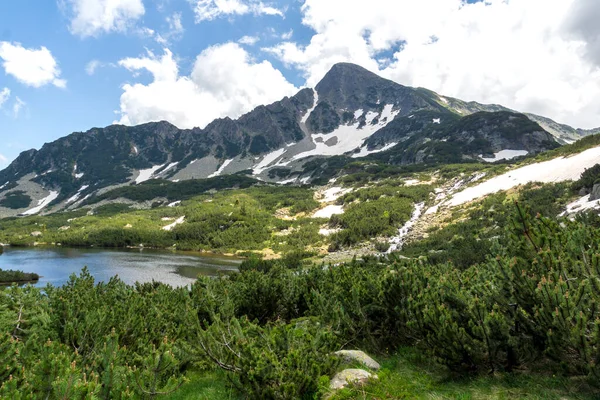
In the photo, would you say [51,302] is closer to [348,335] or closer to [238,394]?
[238,394]

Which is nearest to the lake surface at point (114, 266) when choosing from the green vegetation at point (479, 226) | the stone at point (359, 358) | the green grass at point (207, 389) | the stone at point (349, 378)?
the green vegetation at point (479, 226)

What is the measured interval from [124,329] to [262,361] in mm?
6172

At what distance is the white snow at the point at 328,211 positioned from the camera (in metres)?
102

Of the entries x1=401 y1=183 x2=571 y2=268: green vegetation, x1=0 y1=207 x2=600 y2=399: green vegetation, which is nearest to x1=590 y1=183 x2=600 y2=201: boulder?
x1=401 y1=183 x2=571 y2=268: green vegetation

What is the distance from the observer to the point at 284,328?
780 centimetres

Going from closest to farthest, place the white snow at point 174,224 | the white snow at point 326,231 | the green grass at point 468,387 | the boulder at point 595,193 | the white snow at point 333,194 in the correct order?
1. the green grass at point 468,387
2. the boulder at point 595,193
3. the white snow at point 326,231
4. the white snow at point 174,224
5. the white snow at point 333,194

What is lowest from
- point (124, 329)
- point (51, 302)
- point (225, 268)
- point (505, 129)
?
point (225, 268)

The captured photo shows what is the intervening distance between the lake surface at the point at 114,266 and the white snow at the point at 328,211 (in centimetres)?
3894

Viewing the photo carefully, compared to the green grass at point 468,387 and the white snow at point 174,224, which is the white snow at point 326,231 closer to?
the white snow at point 174,224

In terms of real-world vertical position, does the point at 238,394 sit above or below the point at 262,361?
below

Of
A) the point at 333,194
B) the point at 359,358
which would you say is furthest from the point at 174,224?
the point at 359,358

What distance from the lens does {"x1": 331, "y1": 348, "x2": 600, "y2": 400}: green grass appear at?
6.52 metres

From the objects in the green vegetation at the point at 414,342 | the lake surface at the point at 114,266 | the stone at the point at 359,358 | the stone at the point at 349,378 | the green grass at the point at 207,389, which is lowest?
the lake surface at the point at 114,266

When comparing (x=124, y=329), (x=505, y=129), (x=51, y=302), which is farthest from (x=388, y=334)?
(x=505, y=129)
